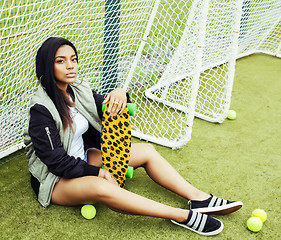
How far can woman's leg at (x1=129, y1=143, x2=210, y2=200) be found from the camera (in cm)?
176

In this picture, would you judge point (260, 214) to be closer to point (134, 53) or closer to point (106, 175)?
point (106, 175)

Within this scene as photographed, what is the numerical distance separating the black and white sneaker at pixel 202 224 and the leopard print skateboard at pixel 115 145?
377 millimetres

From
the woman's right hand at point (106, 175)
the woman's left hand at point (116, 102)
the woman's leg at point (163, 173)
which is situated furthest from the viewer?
the woman's leg at point (163, 173)

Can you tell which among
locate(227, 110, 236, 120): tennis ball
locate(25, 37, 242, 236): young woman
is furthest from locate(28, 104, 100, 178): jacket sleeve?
locate(227, 110, 236, 120): tennis ball

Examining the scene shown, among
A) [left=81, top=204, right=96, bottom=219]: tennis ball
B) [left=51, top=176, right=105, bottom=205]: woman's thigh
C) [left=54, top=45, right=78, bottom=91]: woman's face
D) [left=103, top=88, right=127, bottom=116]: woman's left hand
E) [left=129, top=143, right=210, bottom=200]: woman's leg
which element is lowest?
[left=81, top=204, right=96, bottom=219]: tennis ball

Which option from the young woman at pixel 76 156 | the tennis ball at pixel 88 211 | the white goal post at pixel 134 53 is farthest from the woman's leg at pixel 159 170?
the white goal post at pixel 134 53

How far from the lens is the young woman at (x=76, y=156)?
144 centimetres

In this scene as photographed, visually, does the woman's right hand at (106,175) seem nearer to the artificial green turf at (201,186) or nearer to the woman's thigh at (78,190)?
Answer: the woman's thigh at (78,190)

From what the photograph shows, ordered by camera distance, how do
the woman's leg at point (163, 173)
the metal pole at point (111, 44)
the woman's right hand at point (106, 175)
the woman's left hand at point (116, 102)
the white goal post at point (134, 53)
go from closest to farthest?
1. the woman's right hand at point (106, 175)
2. the woman's left hand at point (116, 102)
3. the woman's leg at point (163, 173)
4. the white goal post at point (134, 53)
5. the metal pole at point (111, 44)

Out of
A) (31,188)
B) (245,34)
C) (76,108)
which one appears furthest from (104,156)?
(245,34)

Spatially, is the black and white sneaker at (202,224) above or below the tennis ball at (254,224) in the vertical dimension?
below

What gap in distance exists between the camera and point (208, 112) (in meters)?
2.75

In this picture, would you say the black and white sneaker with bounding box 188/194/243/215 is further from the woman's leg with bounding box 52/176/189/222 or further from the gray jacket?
the gray jacket

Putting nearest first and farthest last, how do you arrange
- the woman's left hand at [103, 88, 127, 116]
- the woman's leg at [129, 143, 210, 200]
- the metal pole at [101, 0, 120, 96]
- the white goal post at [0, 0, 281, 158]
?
the woman's left hand at [103, 88, 127, 116], the woman's leg at [129, 143, 210, 200], the white goal post at [0, 0, 281, 158], the metal pole at [101, 0, 120, 96]
